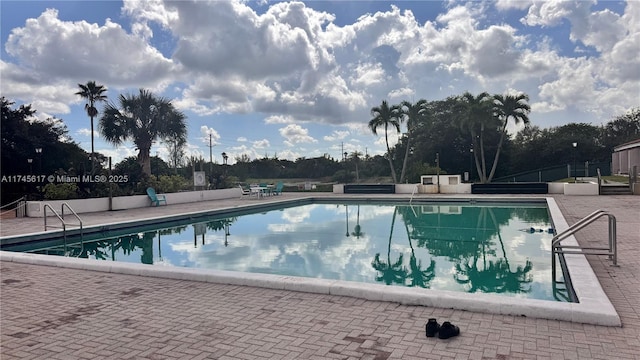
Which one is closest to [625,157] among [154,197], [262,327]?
[154,197]

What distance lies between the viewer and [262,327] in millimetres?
3270

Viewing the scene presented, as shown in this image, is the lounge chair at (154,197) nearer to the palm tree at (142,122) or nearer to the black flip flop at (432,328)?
the palm tree at (142,122)

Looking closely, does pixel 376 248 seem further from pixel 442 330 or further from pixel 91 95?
pixel 91 95

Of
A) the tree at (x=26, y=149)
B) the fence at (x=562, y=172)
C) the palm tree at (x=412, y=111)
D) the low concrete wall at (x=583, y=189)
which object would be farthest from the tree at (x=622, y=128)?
the tree at (x=26, y=149)

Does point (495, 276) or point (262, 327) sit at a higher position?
point (262, 327)

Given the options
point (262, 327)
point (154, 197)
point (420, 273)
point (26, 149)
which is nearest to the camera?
point (262, 327)

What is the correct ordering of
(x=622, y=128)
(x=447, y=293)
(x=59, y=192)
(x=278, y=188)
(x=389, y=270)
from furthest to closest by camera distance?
(x=622, y=128)
(x=278, y=188)
(x=59, y=192)
(x=389, y=270)
(x=447, y=293)

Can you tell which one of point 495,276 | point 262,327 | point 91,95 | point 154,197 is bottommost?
point 495,276

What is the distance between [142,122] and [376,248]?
63.1ft

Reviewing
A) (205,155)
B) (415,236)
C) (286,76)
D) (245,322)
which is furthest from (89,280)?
(205,155)

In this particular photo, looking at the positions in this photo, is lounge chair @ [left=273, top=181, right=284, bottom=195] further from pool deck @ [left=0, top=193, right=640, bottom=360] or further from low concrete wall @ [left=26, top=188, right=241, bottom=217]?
pool deck @ [left=0, top=193, right=640, bottom=360]

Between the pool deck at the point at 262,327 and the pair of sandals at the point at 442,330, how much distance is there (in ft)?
→ 0.15

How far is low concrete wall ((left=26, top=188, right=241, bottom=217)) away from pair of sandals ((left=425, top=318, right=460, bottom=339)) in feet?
42.8

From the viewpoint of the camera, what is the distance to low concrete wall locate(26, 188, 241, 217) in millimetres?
13023
